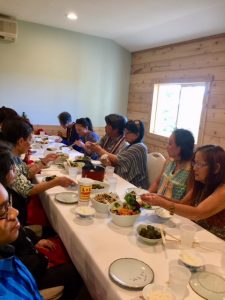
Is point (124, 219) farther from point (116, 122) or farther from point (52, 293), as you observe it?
point (116, 122)

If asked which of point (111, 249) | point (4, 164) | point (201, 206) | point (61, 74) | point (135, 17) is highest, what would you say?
point (135, 17)

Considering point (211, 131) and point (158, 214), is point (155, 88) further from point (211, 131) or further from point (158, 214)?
point (158, 214)

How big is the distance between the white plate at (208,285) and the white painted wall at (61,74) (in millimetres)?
4278

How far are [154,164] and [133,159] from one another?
0.82 ft

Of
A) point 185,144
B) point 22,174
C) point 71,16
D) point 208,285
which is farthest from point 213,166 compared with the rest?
point 71,16

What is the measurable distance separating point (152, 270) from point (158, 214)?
1.58ft

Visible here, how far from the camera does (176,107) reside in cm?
432

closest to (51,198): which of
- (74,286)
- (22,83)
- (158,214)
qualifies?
(74,286)

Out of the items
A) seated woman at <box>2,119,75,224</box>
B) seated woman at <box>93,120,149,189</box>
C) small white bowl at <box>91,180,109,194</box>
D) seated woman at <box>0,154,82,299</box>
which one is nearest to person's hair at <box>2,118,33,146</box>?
seated woman at <box>2,119,75,224</box>

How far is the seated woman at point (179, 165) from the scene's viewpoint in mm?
1898

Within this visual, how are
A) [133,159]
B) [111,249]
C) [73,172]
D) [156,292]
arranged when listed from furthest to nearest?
[133,159] → [73,172] → [111,249] → [156,292]

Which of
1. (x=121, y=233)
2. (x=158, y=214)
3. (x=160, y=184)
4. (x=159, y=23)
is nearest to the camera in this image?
(x=121, y=233)

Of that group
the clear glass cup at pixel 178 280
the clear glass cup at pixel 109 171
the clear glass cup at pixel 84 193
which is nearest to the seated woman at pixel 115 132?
the clear glass cup at pixel 109 171

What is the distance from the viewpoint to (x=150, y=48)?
465 cm
